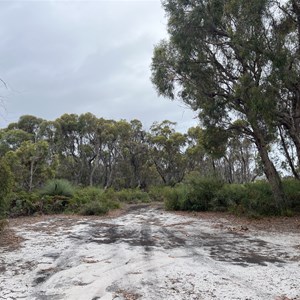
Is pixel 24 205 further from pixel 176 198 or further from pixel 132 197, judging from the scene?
pixel 132 197

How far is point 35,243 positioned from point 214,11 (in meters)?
10.2

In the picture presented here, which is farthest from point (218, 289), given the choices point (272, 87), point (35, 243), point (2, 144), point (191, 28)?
point (2, 144)

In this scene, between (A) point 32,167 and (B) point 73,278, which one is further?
(A) point 32,167

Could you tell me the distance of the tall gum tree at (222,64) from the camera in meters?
11.7

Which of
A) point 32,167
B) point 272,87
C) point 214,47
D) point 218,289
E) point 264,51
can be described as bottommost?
point 218,289

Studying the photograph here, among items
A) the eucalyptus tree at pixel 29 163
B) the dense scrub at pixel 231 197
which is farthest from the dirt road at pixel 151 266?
the eucalyptus tree at pixel 29 163

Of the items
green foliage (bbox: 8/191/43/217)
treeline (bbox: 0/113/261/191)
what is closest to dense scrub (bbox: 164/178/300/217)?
green foliage (bbox: 8/191/43/217)

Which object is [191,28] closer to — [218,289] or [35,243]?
[35,243]

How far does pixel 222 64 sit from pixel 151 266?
36.0 ft

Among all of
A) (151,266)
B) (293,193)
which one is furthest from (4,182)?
(293,193)

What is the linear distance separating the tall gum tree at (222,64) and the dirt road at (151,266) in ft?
16.5

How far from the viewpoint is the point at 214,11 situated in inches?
513

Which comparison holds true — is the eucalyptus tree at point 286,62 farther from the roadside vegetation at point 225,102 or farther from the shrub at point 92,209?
the shrub at point 92,209

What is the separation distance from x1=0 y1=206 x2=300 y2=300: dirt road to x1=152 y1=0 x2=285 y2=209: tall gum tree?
16.5ft
